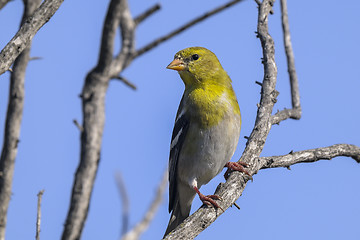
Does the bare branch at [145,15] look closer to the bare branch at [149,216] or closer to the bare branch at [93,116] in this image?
the bare branch at [93,116]

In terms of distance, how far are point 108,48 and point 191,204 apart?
4540mm

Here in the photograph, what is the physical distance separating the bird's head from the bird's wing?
0.37 m

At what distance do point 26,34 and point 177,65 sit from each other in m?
2.78

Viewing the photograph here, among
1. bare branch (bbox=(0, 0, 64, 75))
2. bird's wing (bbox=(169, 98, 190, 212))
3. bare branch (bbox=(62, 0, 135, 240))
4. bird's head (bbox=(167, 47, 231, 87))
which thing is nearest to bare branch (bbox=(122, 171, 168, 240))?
bare branch (bbox=(62, 0, 135, 240))

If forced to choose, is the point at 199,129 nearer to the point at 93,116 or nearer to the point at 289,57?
the point at 289,57

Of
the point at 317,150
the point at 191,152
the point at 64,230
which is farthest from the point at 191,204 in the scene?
the point at 64,230

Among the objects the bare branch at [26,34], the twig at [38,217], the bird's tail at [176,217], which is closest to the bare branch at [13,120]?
the twig at [38,217]

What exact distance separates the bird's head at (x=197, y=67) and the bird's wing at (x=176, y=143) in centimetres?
37

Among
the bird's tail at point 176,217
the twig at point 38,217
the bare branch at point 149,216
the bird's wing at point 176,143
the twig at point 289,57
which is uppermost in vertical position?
the twig at point 289,57

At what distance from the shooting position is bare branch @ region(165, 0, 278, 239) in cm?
483

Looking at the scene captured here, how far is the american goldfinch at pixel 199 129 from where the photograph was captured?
236 inches

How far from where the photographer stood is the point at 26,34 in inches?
159

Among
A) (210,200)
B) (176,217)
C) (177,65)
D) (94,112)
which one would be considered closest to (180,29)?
(94,112)

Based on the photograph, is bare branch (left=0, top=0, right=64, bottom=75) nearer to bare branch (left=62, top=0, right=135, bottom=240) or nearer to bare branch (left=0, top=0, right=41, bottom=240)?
bare branch (left=0, top=0, right=41, bottom=240)
